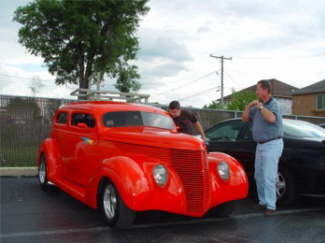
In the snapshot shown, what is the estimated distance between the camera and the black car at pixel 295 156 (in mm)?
6091

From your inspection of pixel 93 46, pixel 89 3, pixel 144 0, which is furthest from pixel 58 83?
pixel 144 0

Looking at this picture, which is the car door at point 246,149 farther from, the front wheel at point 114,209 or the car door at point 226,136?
the front wheel at point 114,209

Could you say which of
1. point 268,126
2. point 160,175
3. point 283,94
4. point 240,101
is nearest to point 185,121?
point 268,126

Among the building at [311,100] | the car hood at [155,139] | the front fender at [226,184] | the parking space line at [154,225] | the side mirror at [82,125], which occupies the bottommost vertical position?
the parking space line at [154,225]

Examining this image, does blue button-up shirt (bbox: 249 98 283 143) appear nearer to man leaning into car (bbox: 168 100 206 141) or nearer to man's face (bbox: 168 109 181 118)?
man leaning into car (bbox: 168 100 206 141)

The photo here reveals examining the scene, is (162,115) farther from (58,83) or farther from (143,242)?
(58,83)

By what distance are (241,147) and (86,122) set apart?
2855mm

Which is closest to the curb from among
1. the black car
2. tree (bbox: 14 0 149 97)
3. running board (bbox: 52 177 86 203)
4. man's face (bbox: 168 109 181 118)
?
running board (bbox: 52 177 86 203)

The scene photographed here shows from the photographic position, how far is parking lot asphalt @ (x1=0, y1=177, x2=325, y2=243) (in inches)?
184

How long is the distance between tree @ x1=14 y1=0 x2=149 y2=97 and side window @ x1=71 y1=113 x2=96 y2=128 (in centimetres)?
2554

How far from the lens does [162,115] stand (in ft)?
21.4

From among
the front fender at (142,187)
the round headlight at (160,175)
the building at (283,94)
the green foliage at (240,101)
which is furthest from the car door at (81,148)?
the building at (283,94)

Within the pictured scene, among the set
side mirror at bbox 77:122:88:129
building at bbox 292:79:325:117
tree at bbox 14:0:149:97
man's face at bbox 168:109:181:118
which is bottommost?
side mirror at bbox 77:122:88:129

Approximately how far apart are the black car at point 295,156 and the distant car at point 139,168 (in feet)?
4.01
